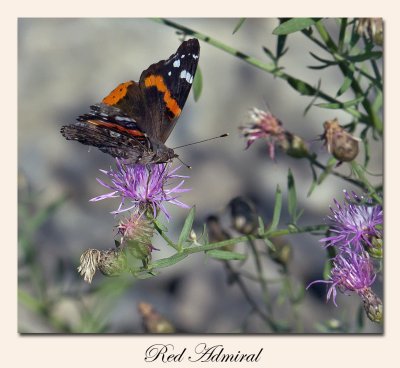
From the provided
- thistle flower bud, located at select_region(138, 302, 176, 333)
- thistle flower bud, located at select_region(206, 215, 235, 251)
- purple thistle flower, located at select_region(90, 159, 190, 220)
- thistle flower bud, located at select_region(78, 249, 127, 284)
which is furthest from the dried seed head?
Answer: thistle flower bud, located at select_region(78, 249, 127, 284)

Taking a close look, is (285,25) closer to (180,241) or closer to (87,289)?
(180,241)

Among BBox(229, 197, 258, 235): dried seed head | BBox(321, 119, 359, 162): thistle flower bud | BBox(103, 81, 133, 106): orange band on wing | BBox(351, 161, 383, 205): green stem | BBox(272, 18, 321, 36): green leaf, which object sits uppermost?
BBox(103, 81, 133, 106): orange band on wing

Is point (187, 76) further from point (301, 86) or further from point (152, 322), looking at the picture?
point (152, 322)

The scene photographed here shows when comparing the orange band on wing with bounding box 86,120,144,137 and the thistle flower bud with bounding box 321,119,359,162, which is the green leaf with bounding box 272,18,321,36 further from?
the orange band on wing with bounding box 86,120,144,137

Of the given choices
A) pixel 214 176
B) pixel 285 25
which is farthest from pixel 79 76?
pixel 285 25

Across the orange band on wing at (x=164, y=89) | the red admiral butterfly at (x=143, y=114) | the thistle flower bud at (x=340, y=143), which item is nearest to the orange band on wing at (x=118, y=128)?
the red admiral butterfly at (x=143, y=114)

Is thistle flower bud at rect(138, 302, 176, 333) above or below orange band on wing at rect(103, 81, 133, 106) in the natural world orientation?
below
